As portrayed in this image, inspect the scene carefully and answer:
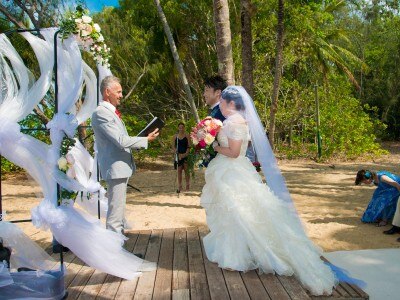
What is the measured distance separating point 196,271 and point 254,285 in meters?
0.62

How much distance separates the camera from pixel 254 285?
334 cm

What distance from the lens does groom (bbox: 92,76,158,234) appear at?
3.87 m

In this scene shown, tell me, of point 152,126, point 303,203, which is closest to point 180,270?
point 152,126

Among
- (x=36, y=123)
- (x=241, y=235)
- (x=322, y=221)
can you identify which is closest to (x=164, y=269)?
(x=241, y=235)

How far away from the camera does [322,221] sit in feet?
22.7

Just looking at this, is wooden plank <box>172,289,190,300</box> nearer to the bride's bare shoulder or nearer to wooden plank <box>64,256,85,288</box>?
wooden plank <box>64,256,85,288</box>

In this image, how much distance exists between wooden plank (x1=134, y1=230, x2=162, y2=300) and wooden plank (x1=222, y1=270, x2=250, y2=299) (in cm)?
64

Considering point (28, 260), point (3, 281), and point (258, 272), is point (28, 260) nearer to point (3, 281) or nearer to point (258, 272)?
point (3, 281)

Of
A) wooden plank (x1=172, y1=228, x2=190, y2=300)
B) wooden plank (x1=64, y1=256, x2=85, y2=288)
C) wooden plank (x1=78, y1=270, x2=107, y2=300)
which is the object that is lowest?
wooden plank (x1=64, y1=256, x2=85, y2=288)

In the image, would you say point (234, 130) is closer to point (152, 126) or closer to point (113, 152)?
point (152, 126)

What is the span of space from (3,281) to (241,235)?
1996 mm

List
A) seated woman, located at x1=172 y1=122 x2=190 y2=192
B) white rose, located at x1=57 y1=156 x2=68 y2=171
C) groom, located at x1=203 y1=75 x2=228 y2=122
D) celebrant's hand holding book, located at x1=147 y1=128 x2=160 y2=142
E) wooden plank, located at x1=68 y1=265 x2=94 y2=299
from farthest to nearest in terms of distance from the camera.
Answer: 1. seated woman, located at x1=172 y1=122 x2=190 y2=192
2. groom, located at x1=203 y1=75 x2=228 y2=122
3. celebrant's hand holding book, located at x1=147 y1=128 x2=160 y2=142
4. wooden plank, located at x1=68 y1=265 x2=94 y2=299
5. white rose, located at x1=57 y1=156 x2=68 y2=171

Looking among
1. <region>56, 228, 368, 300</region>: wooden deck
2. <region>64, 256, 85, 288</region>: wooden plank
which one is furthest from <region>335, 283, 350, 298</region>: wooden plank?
<region>64, 256, 85, 288</region>: wooden plank

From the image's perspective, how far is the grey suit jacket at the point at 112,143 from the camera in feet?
12.5
